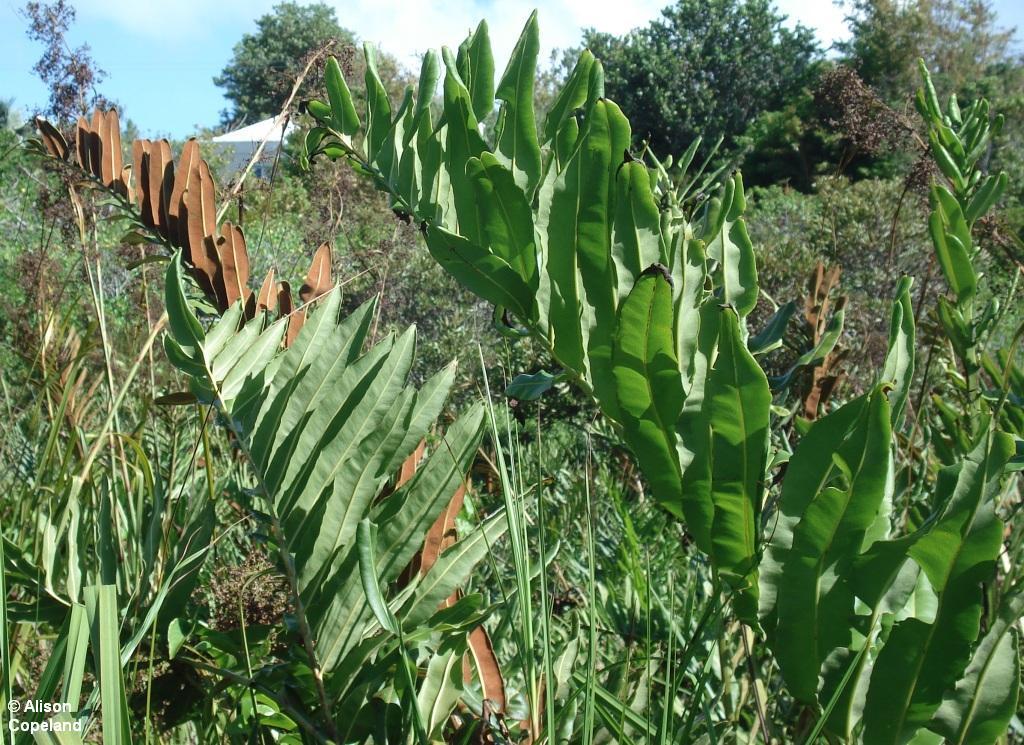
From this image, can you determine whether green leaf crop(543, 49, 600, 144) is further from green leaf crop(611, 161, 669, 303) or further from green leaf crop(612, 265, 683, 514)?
green leaf crop(612, 265, 683, 514)

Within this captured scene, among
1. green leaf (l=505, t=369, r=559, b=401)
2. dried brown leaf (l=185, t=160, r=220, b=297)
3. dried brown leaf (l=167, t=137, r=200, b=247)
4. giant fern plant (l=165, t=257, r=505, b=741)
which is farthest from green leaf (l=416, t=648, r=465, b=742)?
dried brown leaf (l=167, t=137, r=200, b=247)

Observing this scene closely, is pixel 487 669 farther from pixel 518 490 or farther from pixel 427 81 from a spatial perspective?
pixel 427 81

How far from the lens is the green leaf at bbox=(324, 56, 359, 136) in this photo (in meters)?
1.29

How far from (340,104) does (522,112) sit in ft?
1.03

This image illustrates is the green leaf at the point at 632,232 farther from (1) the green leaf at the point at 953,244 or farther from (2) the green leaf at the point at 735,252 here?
(1) the green leaf at the point at 953,244

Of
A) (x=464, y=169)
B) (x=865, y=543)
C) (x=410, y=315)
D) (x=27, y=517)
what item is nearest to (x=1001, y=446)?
(x=865, y=543)

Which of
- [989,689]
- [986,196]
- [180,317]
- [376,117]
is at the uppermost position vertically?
[986,196]

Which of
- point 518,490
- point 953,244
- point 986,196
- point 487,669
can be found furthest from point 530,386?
point 986,196

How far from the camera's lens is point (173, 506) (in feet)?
5.69

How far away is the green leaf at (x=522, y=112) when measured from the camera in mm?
1138

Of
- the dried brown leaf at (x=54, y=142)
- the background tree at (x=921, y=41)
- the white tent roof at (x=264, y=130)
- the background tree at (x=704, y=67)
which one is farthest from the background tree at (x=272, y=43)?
the dried brown leaf at (x=54, y=142)

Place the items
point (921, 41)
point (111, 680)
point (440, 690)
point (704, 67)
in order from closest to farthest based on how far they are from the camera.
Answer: point (111, 680)
point (440, 690)
point (921, 41)
point (704, 67)

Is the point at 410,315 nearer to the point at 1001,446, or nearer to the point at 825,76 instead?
the point at 825,76

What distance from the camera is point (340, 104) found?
1307 millimetres
